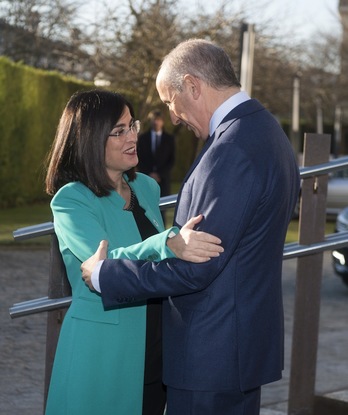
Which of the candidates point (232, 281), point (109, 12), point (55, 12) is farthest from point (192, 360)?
point (55, 12)

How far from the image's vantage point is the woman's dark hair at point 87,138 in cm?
340

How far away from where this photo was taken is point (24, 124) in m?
21.6

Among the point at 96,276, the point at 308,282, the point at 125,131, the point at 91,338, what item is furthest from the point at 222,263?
the point at 308,282

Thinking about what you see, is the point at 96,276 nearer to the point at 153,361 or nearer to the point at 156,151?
the point at 153,361

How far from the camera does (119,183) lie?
3.59 m

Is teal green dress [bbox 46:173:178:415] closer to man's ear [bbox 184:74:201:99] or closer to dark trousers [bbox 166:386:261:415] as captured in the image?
dark trousers [bbox 166:386:261:415]

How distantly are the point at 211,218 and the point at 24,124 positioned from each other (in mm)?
19076

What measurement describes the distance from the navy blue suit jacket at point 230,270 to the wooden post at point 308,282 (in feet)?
5.28

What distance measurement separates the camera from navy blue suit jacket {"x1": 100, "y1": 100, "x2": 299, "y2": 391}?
2857mm

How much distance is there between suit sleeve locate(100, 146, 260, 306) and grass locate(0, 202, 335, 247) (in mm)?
11201

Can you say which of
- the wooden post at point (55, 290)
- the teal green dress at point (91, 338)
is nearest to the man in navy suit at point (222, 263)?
the teal green dress at point (91, 338)

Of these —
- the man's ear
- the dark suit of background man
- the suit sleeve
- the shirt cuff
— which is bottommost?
the dark suit of background man

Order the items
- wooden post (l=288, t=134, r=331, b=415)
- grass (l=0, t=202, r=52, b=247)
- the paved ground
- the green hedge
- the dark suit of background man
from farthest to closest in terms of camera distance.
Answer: the green hedge → the dark suit of background man → grass (l=0, t=202, r=52, b=247) → the paved ground → wooden post (l=288, t=134, r=331, b=415)

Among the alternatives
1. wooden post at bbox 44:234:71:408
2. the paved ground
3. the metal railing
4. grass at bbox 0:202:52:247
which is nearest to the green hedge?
grass at bbox 0:202:52:247
